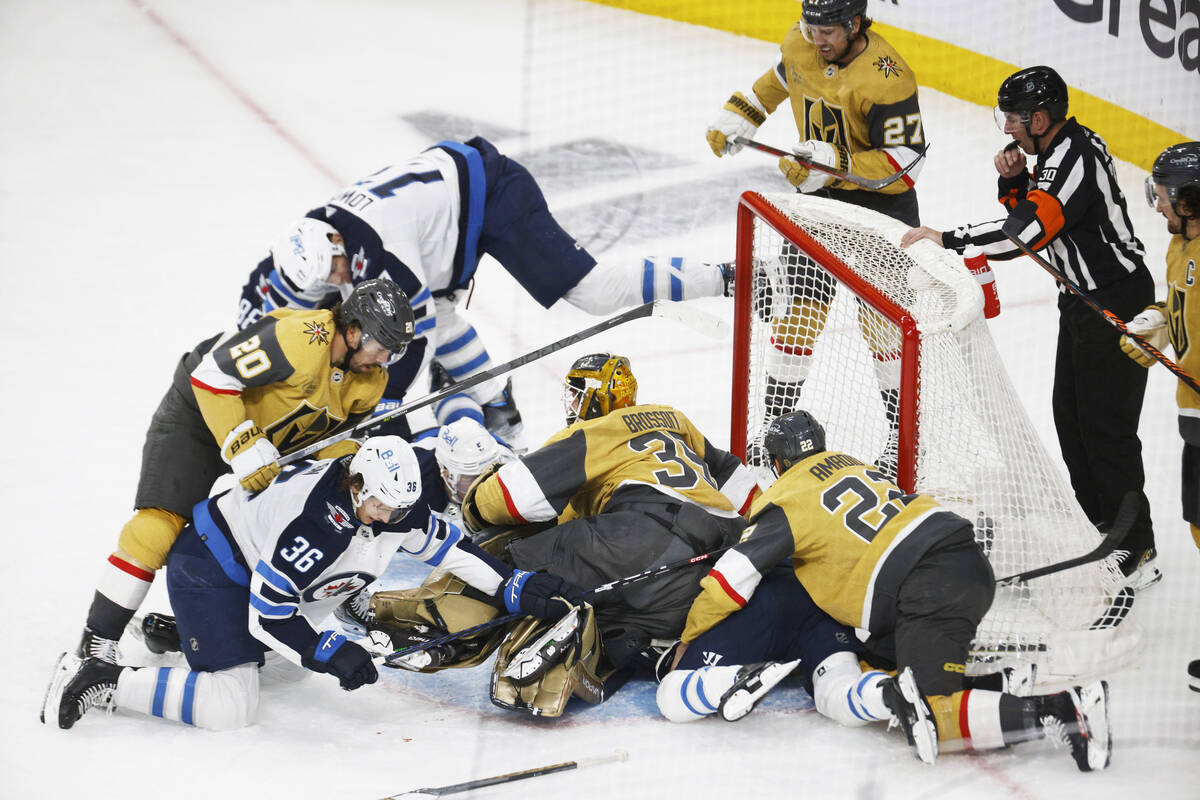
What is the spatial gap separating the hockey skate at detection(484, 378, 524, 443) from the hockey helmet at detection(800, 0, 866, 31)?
56.4 inches

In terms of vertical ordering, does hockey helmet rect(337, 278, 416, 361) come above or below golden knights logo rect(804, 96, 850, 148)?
below

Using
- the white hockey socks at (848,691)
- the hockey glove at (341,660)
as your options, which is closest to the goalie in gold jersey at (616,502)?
the white hockey socks at (848,691)

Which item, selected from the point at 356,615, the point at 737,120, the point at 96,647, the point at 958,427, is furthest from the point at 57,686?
the point at 737,120

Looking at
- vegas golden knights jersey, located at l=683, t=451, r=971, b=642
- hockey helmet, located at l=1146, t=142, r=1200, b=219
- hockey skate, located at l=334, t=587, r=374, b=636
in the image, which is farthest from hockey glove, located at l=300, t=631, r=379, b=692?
hockey helmet, located at l=1146, t=142, r=1200, b=219

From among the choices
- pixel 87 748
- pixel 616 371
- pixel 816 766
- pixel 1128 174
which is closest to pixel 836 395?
pixel 616 371

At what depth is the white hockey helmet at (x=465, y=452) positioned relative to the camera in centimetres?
381

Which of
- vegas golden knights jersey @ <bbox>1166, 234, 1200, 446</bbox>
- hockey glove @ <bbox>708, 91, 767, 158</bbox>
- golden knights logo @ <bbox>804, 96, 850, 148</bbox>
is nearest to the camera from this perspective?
vegas golden knights jersey @ <bbox>1166, 234, 1200, 446</bbox>

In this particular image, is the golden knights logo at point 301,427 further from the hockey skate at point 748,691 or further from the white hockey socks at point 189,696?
the hockey skate at point 748,691

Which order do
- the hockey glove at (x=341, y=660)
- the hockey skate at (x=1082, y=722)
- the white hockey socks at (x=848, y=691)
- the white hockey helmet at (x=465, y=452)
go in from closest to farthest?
the hockey skate at (x=1082, y=722) < the white hockey socks at (x=848, y=691) < the hockey glove at (x=341, y=660) < the white hockey helmet at (x=465, y=452)

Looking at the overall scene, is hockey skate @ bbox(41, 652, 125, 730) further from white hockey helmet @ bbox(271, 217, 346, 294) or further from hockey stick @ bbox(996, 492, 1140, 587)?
hockey stick @ bbox(996, 492, 1140, 587)

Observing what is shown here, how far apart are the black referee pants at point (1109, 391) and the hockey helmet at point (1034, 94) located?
469 mm

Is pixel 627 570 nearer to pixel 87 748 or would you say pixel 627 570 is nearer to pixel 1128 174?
pixel 87 748

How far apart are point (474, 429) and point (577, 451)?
0.39 metres

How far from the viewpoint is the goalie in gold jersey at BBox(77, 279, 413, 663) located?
11.2ft
